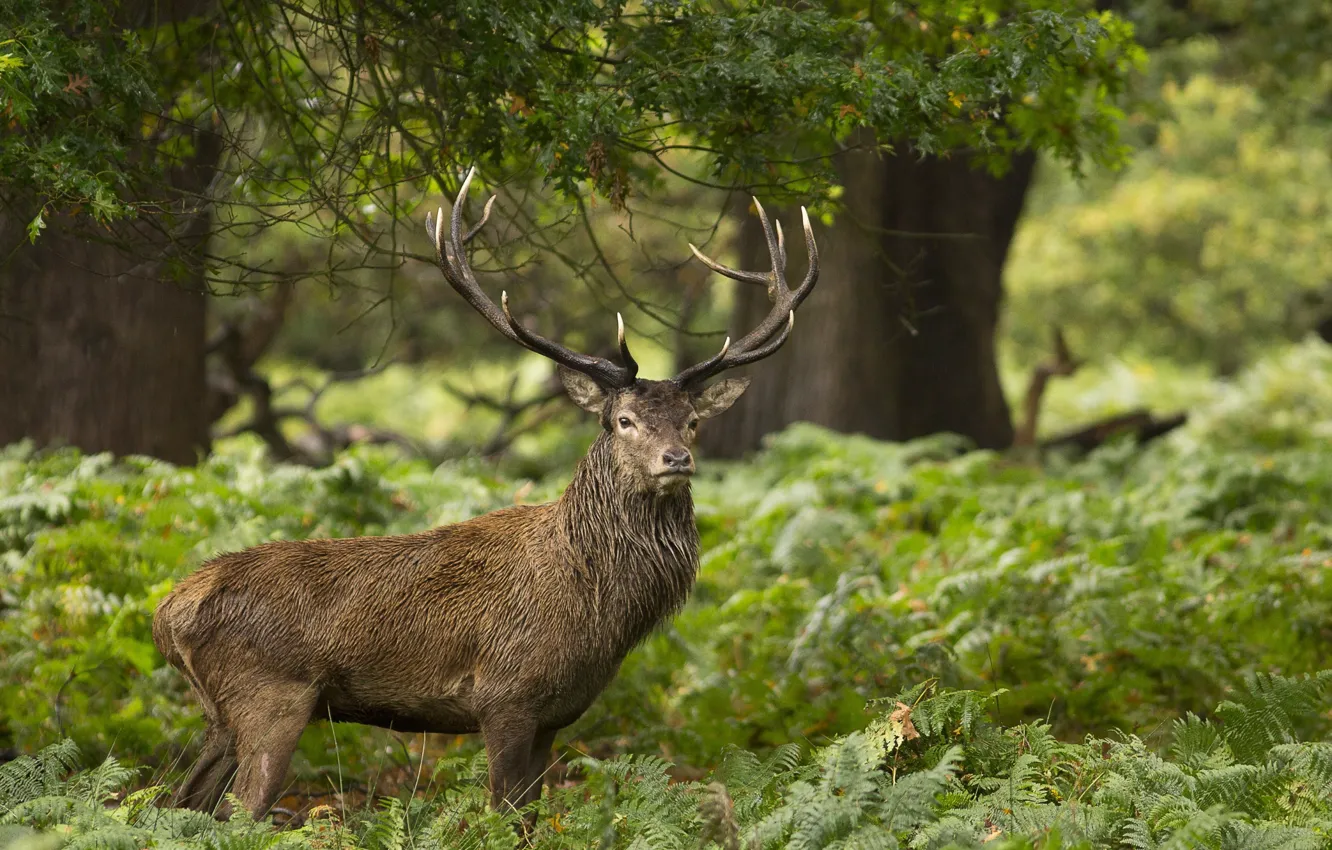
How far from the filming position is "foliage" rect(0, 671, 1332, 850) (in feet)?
16.2

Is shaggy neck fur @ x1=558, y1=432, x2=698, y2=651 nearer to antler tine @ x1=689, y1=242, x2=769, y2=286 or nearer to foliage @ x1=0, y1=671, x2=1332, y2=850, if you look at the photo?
foliage @ x1=0, y1=671, x2=1332, y2=850

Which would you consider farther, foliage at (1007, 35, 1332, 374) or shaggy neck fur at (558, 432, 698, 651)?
foliage at (1007, 35, 1332, 374)

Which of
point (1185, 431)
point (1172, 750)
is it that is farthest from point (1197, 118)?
point (1172, 750)

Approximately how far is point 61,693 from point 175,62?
3.37m

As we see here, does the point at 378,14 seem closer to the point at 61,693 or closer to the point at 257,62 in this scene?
the point at 257,62

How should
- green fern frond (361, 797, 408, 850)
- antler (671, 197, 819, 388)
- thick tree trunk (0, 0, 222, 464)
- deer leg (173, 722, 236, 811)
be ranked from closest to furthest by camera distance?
green fern frond (361, 797, 408, 850), deer leg (173, 722, 236, 811), antler (671, 197, 819, 388), thick tree trunk (0, 0, 222, 464)

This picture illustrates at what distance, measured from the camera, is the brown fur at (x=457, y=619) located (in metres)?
6.03

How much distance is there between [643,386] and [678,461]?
1.53 feet

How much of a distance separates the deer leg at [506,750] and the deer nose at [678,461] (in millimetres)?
1235

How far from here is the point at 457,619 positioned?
622 cm

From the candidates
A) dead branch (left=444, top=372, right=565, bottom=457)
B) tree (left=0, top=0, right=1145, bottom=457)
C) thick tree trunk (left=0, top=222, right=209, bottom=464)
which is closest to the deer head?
tree (left=0, top=0, right=1145, bottom=457)

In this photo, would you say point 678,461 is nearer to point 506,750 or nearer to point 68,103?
point 506,750

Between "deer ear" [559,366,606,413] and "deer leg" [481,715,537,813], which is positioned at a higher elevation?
"deer ear" [559,366,606,413]

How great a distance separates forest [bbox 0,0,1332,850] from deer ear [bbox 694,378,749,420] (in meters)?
0.02
